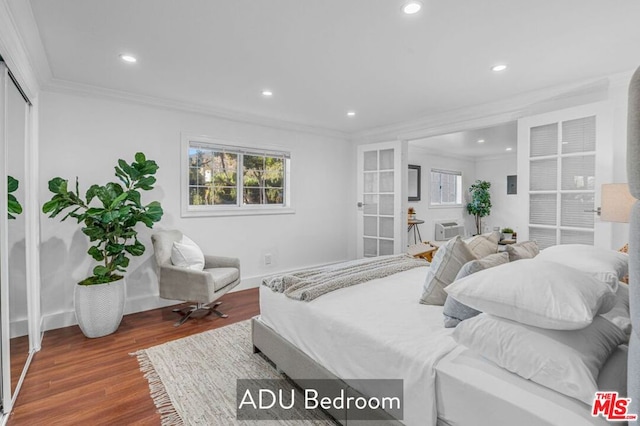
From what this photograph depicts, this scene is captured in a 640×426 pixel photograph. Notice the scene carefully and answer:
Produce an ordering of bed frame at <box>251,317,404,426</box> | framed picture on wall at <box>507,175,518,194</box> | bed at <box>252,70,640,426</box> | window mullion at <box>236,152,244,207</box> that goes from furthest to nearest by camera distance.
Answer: framed picture on wall at <box>507,175,518,194</box>
window mullion at <box>236,152,244,207</box>
bed frame at <box>251,317,404,426</box>
bed at <box>252,70,640,426</box>

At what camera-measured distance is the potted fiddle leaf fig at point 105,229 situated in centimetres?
280

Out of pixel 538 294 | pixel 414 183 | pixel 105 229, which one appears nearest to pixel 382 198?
pixel 414 183

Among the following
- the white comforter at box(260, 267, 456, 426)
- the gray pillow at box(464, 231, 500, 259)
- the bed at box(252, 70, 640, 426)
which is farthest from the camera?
the gray pillow at box(464, 231, 500, 259)

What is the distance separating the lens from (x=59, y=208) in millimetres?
2758

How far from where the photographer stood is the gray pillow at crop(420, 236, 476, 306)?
1.85 meters

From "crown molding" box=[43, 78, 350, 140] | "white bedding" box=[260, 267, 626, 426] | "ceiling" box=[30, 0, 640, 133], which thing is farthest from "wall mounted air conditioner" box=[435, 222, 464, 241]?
"white bedding" box=[260, 267, 626, 426]

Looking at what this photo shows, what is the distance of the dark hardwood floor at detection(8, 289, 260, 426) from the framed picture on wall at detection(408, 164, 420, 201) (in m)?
4.86

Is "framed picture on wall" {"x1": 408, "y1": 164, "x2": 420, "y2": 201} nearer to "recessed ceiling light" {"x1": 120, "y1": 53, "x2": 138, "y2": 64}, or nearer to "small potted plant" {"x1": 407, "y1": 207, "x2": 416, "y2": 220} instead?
"small potted plant" {"x1": 407, "y1": 207, "x2": 416, "y2": 220}

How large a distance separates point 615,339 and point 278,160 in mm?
4233

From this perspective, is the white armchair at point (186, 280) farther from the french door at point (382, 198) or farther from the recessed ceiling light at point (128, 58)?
the french door at point (382, 198)

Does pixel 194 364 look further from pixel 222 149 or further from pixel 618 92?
pixel 618 92

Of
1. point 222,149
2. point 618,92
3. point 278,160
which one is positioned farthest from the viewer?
point 278,160

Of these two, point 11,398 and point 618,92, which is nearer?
point 11,398

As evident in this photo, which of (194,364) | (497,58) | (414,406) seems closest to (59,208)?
(194,364)
